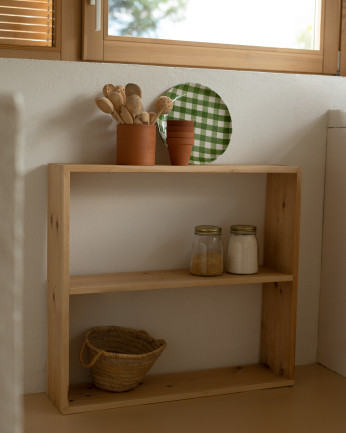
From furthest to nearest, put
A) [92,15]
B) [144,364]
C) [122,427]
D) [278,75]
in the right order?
1. [278,75]
2. [92,15]
3. [144,364]
4. [122,427]

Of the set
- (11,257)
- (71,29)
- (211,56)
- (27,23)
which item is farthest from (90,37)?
(11,257)

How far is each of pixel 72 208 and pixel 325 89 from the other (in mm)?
1022

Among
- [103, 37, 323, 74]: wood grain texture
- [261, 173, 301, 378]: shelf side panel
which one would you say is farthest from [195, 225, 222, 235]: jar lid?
[103, 37, 323, 74]: wood grain texture

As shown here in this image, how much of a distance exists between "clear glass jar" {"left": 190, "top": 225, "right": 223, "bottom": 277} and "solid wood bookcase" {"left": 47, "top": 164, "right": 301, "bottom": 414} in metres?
0.03

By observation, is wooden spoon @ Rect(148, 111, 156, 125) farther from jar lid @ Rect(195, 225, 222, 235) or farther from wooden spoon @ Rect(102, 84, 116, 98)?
jar lid @ Rect(195, 225, 222, 235)

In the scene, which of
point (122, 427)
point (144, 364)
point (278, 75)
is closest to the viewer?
point (122, 427)

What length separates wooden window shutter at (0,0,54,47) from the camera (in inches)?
78.8

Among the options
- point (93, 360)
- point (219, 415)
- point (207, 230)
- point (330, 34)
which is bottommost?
point (219, 415)

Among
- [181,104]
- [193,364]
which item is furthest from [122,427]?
[181,104]

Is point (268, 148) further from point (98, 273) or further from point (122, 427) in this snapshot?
point (122, 427)

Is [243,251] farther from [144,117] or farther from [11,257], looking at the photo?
[11,257]

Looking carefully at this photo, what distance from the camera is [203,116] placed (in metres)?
2.13

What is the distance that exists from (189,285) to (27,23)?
0.99 m

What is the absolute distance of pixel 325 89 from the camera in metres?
2.30
